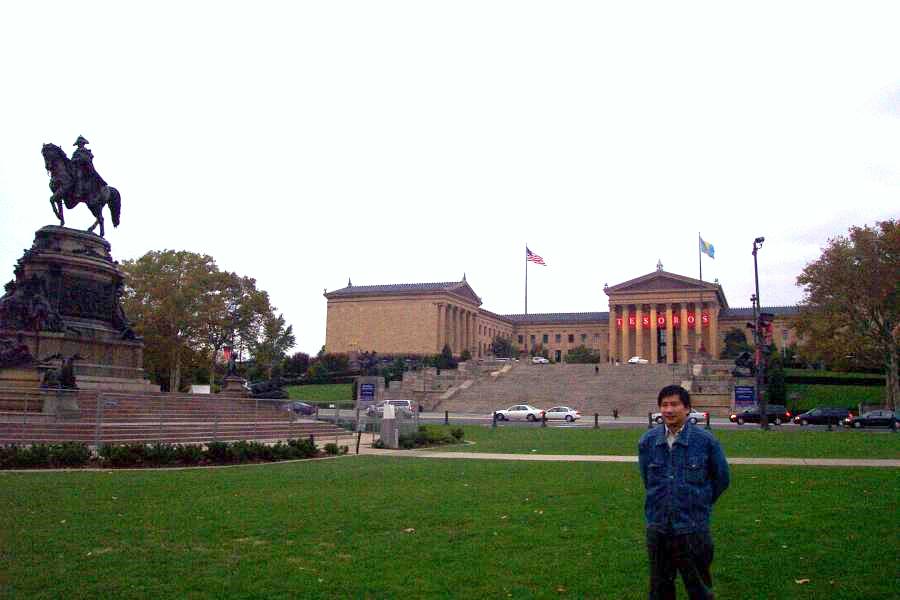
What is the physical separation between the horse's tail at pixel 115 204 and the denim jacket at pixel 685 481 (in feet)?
118

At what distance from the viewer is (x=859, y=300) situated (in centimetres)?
5869

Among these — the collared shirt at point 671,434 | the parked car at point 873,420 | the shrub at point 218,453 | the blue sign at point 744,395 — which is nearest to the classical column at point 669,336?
the parked car at point 873,420

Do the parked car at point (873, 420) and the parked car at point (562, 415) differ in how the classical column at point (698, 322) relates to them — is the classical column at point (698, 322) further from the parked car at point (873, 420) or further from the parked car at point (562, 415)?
the parked car at point (873, 420)

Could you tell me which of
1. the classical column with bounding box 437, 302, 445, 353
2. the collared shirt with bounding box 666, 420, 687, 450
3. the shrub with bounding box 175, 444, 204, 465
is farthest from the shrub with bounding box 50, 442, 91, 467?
the classical column with bounding box 437, 302, 445, 353

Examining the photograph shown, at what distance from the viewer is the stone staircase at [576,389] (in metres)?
68.1

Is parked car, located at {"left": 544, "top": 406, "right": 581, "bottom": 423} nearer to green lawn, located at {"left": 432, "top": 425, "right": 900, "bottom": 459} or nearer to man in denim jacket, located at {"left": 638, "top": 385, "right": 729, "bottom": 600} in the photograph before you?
green lawn, located at {"left": 432, "top": 425, "right": 900, "bottom": 459}

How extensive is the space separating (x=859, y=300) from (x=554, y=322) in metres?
103

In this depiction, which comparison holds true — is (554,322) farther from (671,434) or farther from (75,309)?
(671,434)

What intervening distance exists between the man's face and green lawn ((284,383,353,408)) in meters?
69.8

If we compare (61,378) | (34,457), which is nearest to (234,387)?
(61,378)

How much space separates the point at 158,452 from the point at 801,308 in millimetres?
58066

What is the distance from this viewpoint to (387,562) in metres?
9.09

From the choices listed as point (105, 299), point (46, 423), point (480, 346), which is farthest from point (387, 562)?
point (480, 346)

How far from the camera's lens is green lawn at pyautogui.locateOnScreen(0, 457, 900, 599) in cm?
804
